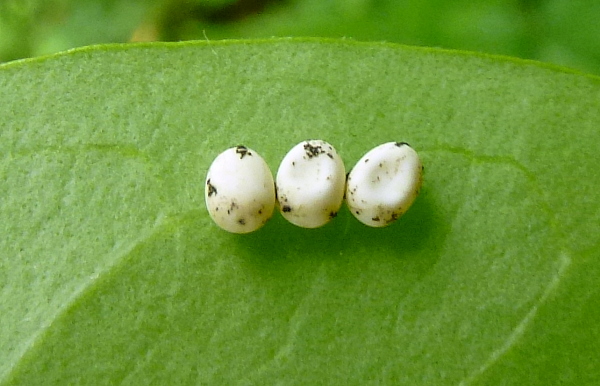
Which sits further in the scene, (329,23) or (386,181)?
(329,23)

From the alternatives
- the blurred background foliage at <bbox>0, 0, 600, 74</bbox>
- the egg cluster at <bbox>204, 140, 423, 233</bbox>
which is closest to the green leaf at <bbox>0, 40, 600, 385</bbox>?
the egg cluster at <bbox>204, 140, 423, 233</bbox>

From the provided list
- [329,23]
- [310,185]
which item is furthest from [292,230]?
[329,23]

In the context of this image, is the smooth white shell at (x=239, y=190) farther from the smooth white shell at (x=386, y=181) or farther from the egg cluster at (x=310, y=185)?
the smooth white shell at (x=386, y=181)

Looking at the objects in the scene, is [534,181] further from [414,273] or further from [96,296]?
[96,296]

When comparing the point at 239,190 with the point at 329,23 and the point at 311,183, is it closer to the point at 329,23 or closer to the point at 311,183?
the point at 311,183

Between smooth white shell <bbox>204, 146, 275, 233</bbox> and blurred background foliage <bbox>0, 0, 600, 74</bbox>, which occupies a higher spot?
blurred background foliage <bbox>0, 0, 600, 74</bbox>

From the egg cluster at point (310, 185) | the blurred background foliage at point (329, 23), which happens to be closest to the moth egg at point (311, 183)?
the egg cluster at point (310, 185)

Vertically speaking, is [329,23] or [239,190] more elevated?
[329,23]

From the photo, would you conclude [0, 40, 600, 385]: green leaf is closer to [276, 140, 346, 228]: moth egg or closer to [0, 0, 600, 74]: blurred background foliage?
[276, 140, 346, 228]: moth egg
